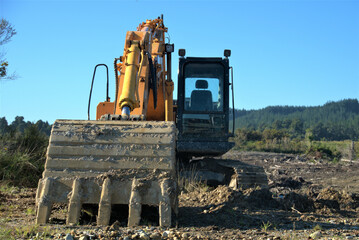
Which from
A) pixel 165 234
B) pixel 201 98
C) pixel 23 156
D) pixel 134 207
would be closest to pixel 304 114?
pixel 201 98

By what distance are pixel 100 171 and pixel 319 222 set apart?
2.88 metres

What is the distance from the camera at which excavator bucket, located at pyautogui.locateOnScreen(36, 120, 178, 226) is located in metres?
4.71

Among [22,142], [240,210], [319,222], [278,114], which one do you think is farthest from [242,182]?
[278,114]

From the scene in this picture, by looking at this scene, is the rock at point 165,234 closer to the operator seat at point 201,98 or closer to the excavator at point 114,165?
the excavator at point 114,165

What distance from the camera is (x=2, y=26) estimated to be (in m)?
14.9

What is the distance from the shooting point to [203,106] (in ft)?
30.1

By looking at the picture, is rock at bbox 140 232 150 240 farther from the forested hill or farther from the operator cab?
the forested hill

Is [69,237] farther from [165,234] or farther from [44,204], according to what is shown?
[44,204]

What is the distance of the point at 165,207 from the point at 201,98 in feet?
15.9

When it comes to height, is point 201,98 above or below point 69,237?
above

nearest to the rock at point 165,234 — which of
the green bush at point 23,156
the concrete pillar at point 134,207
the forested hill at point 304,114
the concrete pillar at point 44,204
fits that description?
the concrete pillar at point 134,207

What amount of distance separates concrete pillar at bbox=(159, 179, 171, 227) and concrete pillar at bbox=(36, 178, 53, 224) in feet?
4.19

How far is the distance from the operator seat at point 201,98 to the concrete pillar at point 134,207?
4.56 m

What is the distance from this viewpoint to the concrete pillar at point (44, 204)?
468 cm
